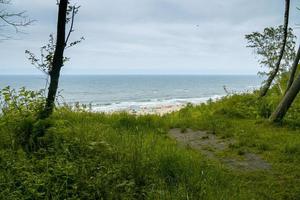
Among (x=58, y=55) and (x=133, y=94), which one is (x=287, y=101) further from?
(x=133, y=94)

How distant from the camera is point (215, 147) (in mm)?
6125

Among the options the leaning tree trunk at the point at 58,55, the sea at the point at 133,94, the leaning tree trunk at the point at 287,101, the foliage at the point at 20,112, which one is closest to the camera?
the foliage at the point at 20,112

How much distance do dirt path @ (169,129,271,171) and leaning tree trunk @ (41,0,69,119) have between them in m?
2.87

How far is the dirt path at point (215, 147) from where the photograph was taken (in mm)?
4898

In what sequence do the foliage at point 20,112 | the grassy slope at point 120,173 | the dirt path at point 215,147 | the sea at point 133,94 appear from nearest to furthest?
1. the grassy slope at point 120,173
2. the foliage at point 20,112
3. the dirt path at point 215,147
4. the sea at point 133,94

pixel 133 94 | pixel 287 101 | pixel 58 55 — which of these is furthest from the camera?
pixel 133 94

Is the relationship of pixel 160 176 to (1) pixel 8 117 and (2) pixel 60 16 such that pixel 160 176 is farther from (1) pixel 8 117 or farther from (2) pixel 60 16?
(2) pixel 60 16

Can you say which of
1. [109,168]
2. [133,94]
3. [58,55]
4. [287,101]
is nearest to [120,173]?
[109,168]

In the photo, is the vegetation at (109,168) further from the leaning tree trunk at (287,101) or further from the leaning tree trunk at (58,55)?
the leaning tree trunk at (287,101)

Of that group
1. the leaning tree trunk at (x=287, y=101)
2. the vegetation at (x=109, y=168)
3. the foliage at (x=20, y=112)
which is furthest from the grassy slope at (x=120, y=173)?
the leaning tree trunk at (x=287, y=101)

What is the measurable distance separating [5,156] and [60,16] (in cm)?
261

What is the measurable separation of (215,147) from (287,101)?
3.31 metres

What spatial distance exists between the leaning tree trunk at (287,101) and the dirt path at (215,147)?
231 cm

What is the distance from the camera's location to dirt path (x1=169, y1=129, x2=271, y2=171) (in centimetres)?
490
